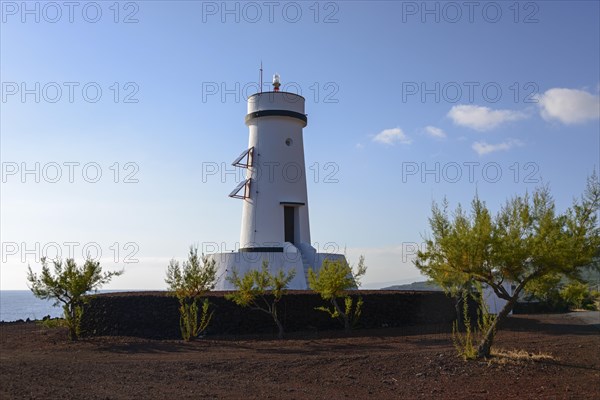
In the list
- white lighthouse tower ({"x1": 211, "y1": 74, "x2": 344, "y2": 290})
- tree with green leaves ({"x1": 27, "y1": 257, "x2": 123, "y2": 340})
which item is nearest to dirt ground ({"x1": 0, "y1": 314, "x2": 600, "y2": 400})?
tree with green leaves ({"x1": 27, "y1": 257, "x2": 123, "y2": 340})

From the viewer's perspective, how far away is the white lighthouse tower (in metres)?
26.1

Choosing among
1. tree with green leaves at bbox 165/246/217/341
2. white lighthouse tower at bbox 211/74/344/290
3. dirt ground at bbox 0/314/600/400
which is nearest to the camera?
dirt ground at bbox 0/314/600/400

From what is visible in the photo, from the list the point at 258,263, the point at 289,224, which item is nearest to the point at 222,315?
the point at 258,263

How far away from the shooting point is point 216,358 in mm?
12914

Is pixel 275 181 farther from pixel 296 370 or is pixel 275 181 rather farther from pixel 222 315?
pixel 296 370

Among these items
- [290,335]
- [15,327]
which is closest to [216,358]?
[290,335]

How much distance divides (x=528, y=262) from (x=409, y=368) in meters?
3.34

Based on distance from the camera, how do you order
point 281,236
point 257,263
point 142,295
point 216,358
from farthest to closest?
point 281,236
point 257,263
point 142,295
point 216,358

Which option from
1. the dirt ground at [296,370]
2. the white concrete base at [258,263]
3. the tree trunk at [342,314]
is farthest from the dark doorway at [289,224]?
the dirt ground at [296,370]

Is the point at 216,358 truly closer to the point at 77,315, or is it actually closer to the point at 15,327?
the point at 77,315

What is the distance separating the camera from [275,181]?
86.8 feet

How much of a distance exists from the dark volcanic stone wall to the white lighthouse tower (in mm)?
5839

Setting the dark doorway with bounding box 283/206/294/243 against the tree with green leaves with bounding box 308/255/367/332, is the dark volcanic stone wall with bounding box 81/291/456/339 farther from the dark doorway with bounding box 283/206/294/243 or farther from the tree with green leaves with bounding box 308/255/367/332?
the dark doorway with bounding box 283/206/294/243

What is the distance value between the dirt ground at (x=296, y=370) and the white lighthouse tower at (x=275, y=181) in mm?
9888
